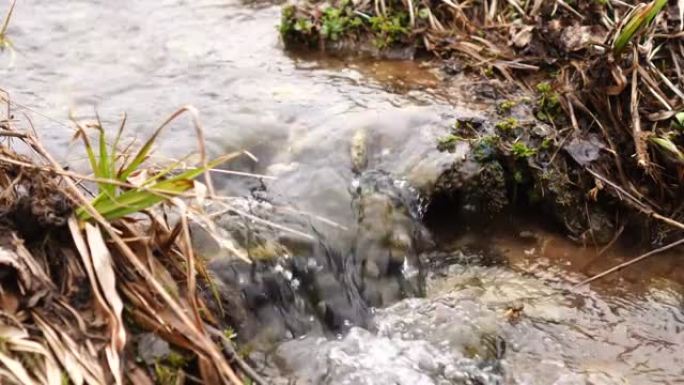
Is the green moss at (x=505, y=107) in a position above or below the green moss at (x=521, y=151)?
above

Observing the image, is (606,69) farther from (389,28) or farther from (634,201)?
(389,28)

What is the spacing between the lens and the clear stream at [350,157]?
2939 mm

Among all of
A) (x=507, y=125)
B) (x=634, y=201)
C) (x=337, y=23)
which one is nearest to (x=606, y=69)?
(x=507, y=125)

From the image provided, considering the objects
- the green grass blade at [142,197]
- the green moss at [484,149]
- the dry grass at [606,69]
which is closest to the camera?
the green grass blade at [142,197]

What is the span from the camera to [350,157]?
3.73m

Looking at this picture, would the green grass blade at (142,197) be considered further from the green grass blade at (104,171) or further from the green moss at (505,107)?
the green moss at (505,107)

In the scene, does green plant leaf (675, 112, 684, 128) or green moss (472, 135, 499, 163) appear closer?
green plant leaf (675, 112, 684, 128)

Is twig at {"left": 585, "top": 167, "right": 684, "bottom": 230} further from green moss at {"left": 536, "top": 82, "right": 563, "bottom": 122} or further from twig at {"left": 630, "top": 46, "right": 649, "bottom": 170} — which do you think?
green moss at {"left": 536, "top": 82, "right": 563, "bottom": 122}

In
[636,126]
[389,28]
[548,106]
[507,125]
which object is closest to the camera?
[636,126]

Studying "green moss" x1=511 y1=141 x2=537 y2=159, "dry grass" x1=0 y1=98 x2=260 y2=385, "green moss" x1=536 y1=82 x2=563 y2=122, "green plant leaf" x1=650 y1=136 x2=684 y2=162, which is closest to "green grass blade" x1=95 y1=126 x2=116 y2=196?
"dry grass" x1=0 y1=98 x2=260 y2=385

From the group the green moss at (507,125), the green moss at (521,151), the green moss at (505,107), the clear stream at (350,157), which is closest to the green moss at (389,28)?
the clear stream at (350,157)

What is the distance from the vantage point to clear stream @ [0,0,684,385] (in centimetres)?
294

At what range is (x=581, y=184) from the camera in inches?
145

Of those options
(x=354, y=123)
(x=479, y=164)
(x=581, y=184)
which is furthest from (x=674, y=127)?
(x=354, y=123)
